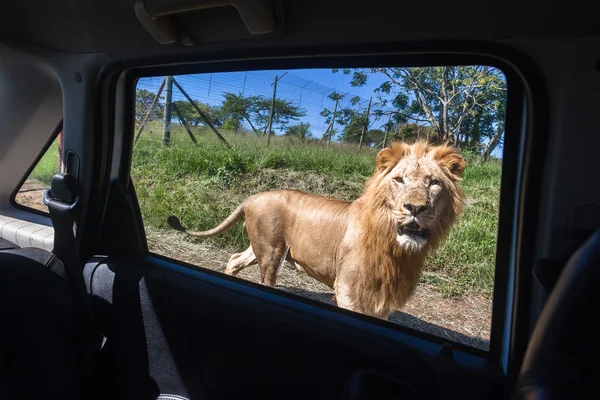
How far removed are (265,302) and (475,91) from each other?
45.4 inches

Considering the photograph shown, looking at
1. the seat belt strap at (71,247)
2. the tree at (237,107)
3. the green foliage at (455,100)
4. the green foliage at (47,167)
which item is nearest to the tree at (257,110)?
the tree at (237,107)

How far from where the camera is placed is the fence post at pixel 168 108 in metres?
2.02

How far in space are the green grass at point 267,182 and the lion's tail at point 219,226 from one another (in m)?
0.03

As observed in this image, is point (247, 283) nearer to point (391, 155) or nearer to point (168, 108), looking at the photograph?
point (391, 155)

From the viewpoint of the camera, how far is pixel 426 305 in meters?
1.50

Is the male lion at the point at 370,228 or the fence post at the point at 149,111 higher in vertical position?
the fence post at the point at 149,111

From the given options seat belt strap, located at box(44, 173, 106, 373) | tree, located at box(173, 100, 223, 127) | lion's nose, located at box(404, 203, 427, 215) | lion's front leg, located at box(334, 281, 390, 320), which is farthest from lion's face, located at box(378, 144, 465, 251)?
seat belt strap, located at box(44, 173, 106, 373)

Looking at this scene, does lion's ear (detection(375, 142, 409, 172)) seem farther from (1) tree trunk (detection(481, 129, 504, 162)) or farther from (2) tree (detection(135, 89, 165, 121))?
(2) tree (detection(135, 89, 165, 121))

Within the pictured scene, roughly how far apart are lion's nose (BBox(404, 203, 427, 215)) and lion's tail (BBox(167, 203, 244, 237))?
2.76 feet

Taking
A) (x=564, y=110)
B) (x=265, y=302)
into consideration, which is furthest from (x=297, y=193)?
(x=564, y=110)

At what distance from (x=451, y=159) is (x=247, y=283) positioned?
1.09 meters

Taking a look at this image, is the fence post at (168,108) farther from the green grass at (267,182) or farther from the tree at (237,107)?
the tree at (237,107)

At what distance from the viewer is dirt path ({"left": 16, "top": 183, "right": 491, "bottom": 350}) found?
1388 millimetres

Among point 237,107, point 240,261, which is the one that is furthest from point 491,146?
point 240,261
